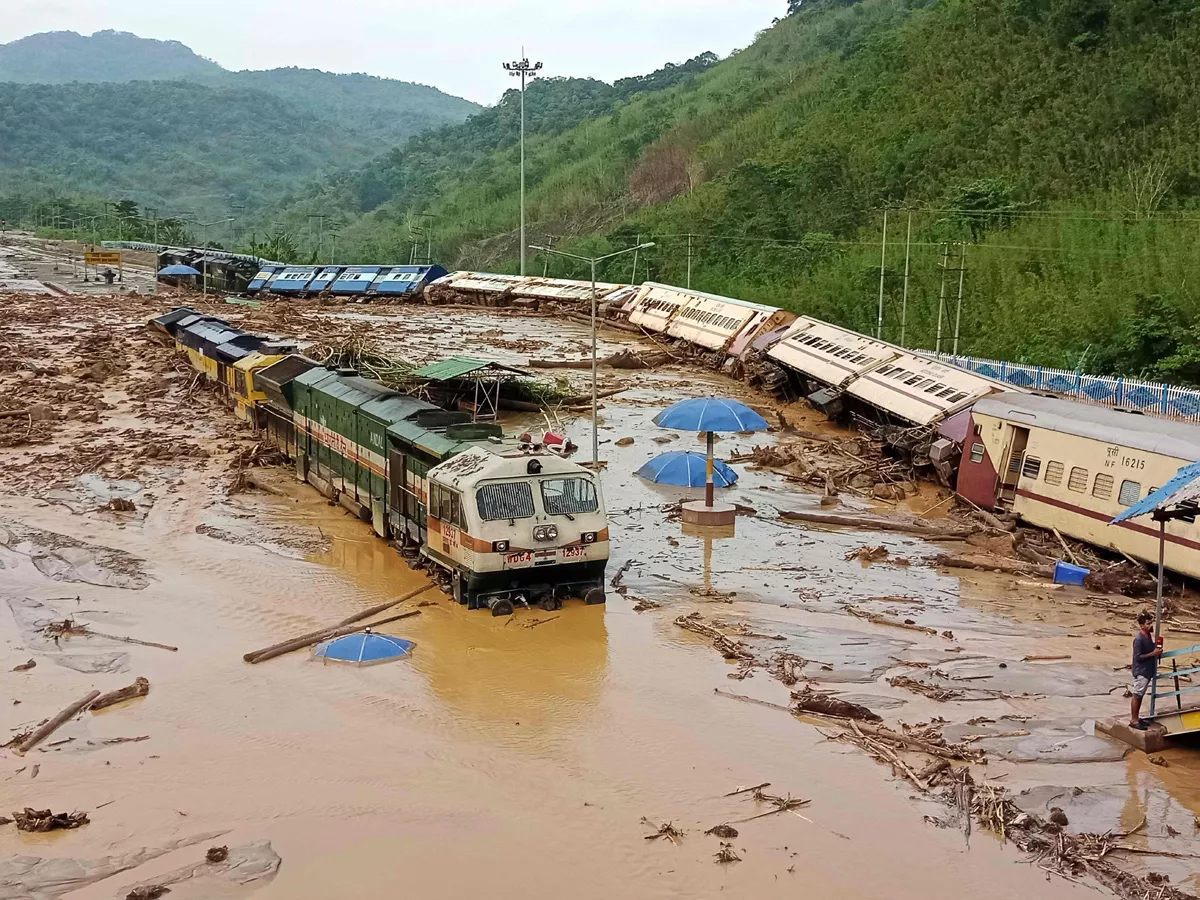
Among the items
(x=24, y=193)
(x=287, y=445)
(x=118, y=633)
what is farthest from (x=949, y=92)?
(x=24, y=193)

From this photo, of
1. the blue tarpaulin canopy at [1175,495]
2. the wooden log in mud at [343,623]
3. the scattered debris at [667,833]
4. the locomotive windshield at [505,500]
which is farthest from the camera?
the locomotive windshield at [505,500]

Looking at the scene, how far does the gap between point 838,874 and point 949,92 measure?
57489 millimetres

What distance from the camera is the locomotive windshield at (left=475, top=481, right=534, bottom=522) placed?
17.0 metres

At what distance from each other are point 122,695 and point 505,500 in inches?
227

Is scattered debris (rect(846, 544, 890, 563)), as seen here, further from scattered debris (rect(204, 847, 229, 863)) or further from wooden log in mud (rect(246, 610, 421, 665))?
scattered debris (rect(204, 847, 229, 863))

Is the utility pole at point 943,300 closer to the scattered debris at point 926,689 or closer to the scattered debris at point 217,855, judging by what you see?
the scattered debris at point 926,689

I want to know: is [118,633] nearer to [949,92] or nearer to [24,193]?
[949,92]

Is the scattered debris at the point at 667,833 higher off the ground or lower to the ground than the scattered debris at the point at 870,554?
lower

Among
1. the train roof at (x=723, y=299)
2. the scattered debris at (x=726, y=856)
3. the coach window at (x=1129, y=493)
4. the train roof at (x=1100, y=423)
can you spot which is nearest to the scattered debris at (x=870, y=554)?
the train roof at (x=1100, y=423)

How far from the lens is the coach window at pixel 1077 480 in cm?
2069

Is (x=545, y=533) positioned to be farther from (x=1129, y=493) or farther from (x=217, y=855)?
(x=1129, y=493)

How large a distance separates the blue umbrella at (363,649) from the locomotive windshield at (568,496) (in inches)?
116

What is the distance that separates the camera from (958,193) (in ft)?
161

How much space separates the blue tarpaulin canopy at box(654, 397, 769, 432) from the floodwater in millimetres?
2324
